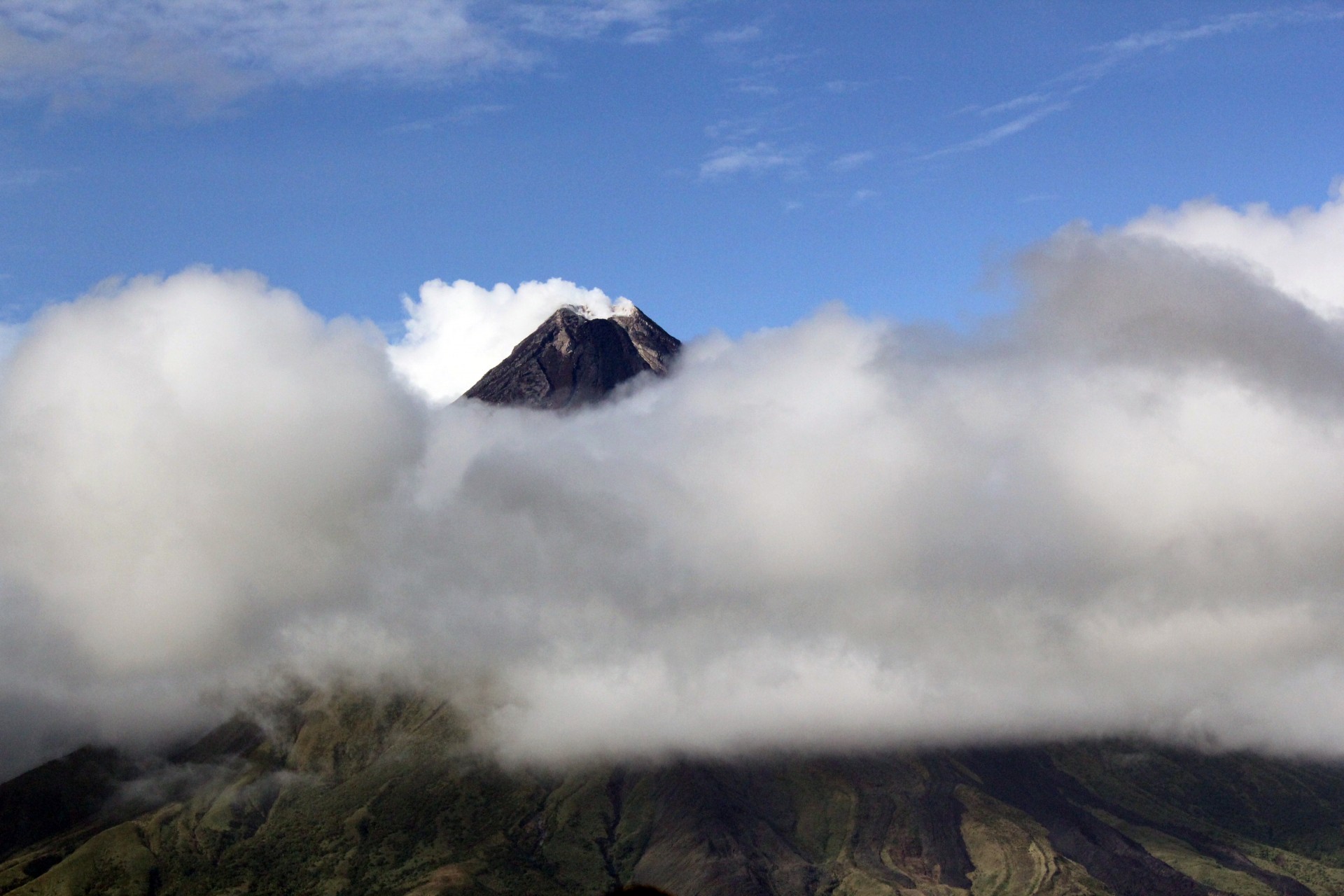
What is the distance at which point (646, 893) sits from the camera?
229ft
